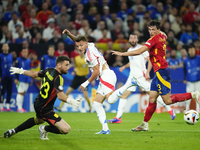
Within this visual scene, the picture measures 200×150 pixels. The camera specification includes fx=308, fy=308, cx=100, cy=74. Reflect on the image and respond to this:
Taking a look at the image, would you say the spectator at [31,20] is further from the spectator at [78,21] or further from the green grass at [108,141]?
the green grass at [108,141]

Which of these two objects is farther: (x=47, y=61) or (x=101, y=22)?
(x=101, y=22)

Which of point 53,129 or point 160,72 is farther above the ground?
point 160,72

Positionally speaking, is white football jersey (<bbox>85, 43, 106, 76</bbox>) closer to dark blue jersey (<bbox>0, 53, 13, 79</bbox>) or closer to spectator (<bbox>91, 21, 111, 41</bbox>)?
dark blue jersey (<bbox>0, 53, 13, 79</bbox>)

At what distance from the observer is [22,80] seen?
12094 millimetres

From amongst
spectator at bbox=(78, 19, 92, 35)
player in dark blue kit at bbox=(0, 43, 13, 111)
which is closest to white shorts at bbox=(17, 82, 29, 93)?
player in dark blue kit at bbox=(0, 43, 13, 111)

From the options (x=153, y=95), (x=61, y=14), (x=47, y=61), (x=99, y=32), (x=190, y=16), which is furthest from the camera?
(x=190, y=16)

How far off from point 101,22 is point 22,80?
484 cm

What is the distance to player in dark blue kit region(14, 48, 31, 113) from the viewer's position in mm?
11953

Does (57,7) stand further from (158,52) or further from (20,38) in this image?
(158,52)

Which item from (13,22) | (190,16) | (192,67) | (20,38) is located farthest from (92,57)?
(190,16)

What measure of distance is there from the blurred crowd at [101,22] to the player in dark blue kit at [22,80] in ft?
2.02

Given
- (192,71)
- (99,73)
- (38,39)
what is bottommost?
(99,73)

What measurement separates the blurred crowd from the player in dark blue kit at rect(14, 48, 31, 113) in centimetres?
62

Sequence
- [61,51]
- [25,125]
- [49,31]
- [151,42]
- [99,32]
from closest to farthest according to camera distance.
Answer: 1. [25,125]
2. [151,42]
3. [61,51]
4. [49,31]
5. [99,32]
